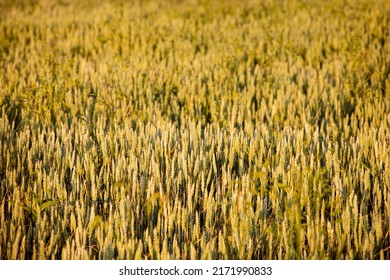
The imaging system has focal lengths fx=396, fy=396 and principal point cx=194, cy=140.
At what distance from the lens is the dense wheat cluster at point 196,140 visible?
163 centimetres

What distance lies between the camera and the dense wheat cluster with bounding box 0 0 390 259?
5.35 ft

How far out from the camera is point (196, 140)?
2.25 meters

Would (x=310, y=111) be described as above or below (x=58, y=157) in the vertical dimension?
above

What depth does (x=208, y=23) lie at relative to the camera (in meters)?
5.98

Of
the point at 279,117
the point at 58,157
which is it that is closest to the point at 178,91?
the point at 279,117

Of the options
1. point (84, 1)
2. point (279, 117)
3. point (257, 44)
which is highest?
point (84, 1)
